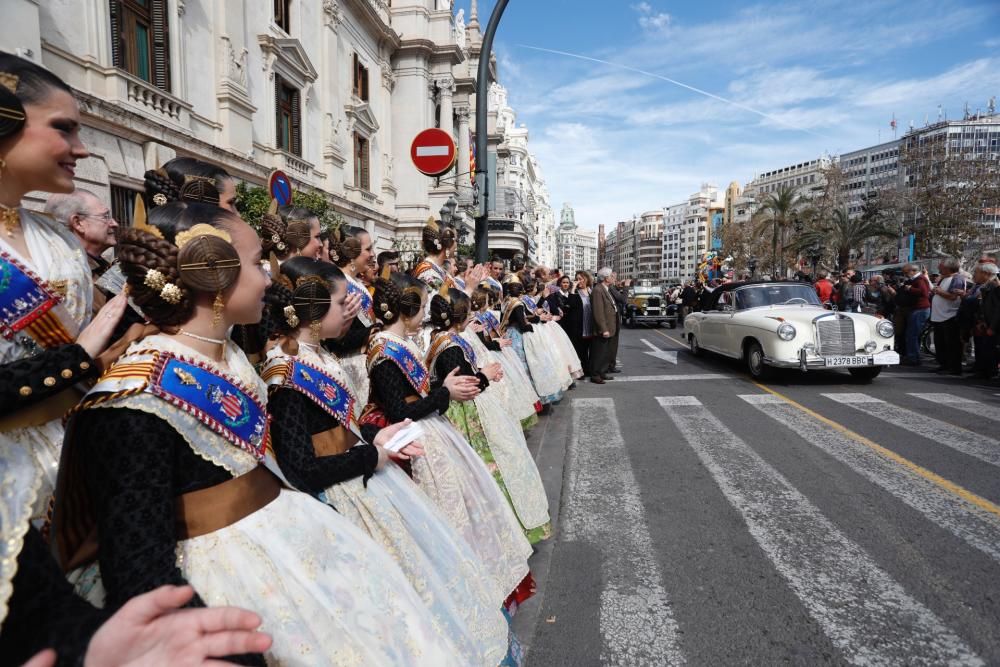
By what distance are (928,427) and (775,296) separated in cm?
453

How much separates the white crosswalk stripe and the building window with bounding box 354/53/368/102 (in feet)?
64.8

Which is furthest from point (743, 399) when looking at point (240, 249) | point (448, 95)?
point (448, 95)

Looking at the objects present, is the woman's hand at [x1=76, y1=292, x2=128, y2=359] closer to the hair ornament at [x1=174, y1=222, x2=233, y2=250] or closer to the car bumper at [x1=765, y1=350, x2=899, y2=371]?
the hair ornament at [x1=174, y1=222, x2=233, y2=250]

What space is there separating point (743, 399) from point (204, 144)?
1116cm

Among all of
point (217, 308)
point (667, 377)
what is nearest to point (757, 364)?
point (667, 377)

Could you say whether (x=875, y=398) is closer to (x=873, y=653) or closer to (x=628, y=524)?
(x=628, y=524)

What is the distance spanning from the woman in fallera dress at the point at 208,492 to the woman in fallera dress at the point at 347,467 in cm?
28

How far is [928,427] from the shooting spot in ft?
21.0

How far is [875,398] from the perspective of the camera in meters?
8.02

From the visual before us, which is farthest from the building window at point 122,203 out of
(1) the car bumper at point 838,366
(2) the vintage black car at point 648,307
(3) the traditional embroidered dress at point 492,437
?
(2) the vintage black car at point 648,307

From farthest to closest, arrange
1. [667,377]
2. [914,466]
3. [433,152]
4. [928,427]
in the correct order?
[667,377] → [433,152] → [928,427] → [914,466]

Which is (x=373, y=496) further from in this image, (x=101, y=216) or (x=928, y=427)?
(x=928, y=427)

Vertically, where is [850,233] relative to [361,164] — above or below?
below

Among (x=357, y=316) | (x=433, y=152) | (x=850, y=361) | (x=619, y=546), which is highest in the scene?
(x=433, y=152)
